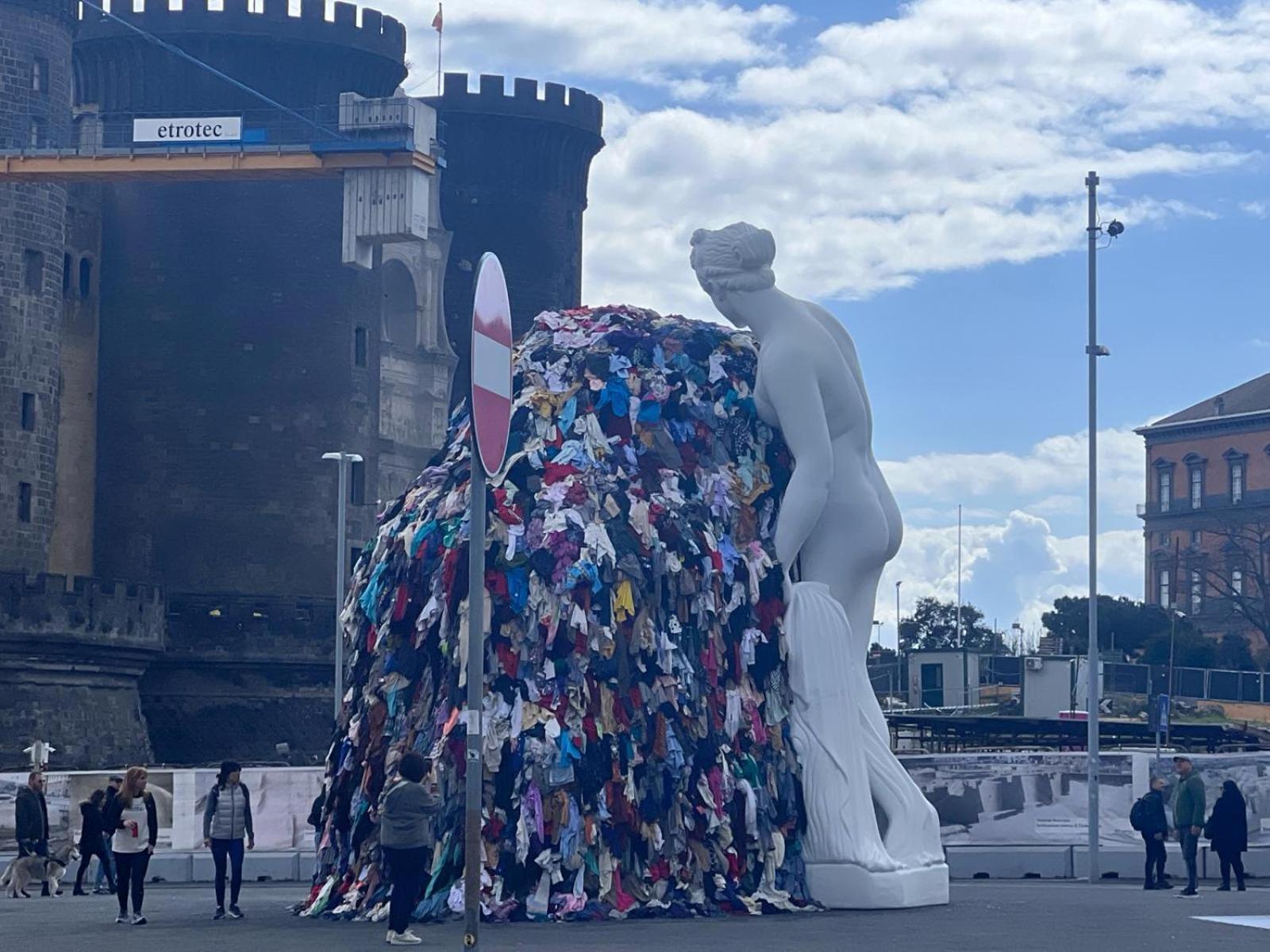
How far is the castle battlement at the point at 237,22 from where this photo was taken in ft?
216

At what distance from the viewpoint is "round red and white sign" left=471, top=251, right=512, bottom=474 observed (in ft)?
34.5

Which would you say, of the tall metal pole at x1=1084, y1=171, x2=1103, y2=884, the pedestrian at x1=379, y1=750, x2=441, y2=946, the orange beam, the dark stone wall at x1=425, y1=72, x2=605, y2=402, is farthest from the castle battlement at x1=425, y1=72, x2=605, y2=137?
the pedestrian at x1=379, y1=750, x2=441, y2=946

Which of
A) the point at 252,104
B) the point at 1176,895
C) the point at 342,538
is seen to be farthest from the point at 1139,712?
the point at 1176,895

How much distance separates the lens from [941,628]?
104m

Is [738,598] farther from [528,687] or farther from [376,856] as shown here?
[376,856]

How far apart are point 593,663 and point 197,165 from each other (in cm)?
4441

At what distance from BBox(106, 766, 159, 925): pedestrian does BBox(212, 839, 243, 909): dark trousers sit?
0.55m

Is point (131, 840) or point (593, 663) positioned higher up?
point (593, 663)

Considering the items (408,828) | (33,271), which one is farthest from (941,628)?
(408,828)

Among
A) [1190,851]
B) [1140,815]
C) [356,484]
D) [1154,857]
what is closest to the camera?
[1190,851]

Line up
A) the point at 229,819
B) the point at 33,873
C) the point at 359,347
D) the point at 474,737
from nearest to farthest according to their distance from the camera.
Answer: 1. the point at 474,737
2. the point at 229,819
3. the point at 33,873
4. the point at 359,347

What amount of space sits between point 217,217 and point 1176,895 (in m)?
46.2

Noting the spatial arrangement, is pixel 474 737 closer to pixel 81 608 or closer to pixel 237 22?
pixel 81 608

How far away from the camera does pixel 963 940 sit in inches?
628
